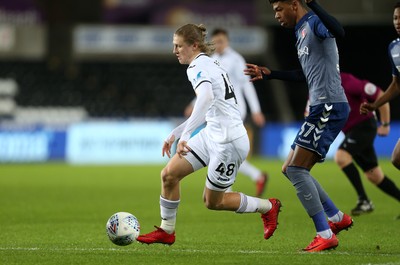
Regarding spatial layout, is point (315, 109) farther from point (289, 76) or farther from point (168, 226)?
point (168, 226)

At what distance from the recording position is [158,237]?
838 cm

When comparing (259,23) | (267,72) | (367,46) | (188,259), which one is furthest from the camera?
(367,46)

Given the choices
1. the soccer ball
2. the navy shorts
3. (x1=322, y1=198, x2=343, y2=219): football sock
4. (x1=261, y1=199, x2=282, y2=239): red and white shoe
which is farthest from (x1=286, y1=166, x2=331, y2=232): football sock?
the soccer ball

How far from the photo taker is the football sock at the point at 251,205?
8469mm

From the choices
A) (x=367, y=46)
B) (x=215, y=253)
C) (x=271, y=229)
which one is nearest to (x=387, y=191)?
(x=271, y=229)

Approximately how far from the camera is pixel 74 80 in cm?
3044

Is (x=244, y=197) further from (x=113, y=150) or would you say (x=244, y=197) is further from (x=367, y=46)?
(x=367, y=46)

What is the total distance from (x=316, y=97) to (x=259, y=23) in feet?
73.9

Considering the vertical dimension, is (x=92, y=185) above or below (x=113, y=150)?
above

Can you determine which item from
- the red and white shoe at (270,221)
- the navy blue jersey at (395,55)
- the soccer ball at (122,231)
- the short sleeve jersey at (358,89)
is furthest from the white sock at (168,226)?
the short sleeve jersey at (358,89)

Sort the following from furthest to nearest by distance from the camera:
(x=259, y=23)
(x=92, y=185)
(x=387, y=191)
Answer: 1. (x=259, y=23)
2. (x=92, y=185)
3. (x=387, y=191)

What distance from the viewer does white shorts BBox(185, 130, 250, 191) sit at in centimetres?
814

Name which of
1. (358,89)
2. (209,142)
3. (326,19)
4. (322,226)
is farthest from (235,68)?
(326,19)

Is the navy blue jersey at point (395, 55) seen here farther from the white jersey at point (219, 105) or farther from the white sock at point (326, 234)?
the white sock at point (326, 234)
